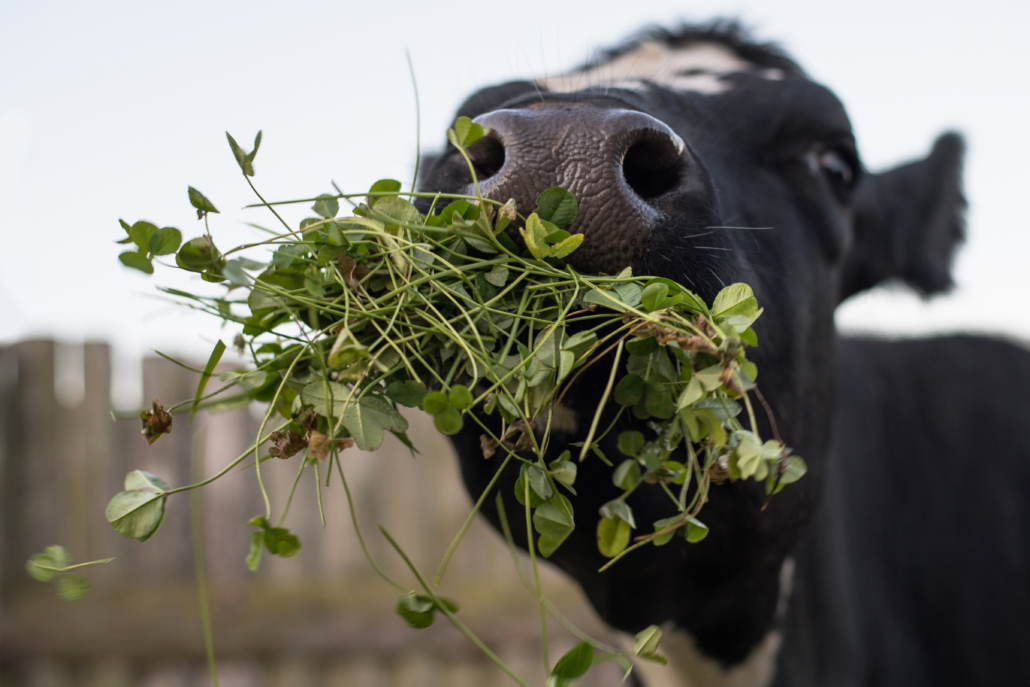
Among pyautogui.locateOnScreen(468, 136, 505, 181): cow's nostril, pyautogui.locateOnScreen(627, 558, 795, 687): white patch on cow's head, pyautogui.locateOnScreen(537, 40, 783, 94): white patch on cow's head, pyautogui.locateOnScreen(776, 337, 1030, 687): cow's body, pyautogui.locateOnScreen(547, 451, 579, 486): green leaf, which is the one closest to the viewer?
pyautogui.locateOnScreen(547, 451, 579, 486): green leaf

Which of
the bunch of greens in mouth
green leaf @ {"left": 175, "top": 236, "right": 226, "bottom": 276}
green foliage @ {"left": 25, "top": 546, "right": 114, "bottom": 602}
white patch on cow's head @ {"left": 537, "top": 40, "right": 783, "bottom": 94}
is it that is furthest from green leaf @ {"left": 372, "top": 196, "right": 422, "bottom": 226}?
white patch on cow's head @ {"left": 537, "top": 40, "right": 783, "bottom": 94}

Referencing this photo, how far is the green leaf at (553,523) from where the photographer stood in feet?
3.26

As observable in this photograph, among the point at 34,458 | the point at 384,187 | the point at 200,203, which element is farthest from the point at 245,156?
the point at 34,458

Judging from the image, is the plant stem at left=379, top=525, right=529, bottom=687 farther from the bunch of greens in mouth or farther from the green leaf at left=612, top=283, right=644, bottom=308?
the green leaf at left=612, top=283, right=644, bottom=308

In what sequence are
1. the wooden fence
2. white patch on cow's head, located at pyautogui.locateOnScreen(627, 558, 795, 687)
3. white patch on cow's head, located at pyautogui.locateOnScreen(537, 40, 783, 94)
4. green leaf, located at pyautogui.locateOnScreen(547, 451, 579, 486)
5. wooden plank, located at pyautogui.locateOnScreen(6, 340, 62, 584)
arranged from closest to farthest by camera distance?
green leaf, located at pyautogui.locateOnScreen(547, 451, 579, 486)
white patch on cow's head, located at pyautogui.locateOnScreen(537, 40, 783, 94)
white patch on cow's head, located at pyautogui.locateOnScreen(627, 558, 795, 687)
the wooden fence
wooden plank, located at pyautogui.locateOnScreen(6, 340, 62, 584)

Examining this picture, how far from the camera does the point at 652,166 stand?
1.16 metres

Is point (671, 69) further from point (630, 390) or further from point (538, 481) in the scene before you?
point (538, 481)

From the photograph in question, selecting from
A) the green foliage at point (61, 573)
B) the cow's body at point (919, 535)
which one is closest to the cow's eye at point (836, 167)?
the cow's body at point (919, 535)

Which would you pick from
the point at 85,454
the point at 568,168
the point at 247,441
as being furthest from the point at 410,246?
the point at 85,454

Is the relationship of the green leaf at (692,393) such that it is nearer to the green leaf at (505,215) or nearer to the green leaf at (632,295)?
the green leaf at (632,295)

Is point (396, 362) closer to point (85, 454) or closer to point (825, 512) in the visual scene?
point (825, 512)

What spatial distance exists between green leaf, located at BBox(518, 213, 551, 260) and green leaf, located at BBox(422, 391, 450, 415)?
0.74 feet

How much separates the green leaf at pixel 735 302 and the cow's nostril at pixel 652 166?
235 mm

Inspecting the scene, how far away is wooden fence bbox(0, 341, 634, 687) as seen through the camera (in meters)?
4.41
